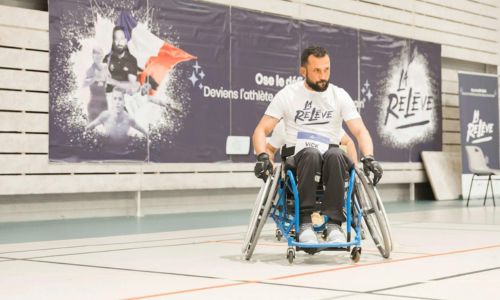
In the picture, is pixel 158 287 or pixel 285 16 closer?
pixel 158 287

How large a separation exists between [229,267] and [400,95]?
31.0 feet

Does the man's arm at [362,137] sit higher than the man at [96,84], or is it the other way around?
the man at [96,84]

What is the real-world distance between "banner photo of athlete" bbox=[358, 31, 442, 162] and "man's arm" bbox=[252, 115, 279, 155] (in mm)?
7797

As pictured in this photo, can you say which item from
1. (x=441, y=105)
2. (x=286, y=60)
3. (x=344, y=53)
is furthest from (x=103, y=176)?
(x=441, y=105)

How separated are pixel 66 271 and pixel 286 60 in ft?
25.2

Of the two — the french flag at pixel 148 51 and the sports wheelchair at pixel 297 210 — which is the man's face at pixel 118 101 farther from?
the sports wheelchair at pixel 297 210

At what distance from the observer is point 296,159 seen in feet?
14.2

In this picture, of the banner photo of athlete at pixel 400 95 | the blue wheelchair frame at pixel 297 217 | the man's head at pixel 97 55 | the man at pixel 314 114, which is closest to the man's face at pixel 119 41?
the man's head at pixel 97 55

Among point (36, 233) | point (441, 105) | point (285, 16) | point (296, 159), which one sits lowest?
point (36, 233)

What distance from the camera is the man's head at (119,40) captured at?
9.33 meters

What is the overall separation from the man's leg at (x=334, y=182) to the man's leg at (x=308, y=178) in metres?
0.05

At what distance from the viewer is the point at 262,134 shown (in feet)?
15.3

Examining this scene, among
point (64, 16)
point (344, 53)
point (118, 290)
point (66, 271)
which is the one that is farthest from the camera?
point (344, 53)

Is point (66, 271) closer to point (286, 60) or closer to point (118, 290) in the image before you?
point (118, 290)
